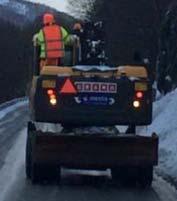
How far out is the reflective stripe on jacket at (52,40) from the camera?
1502cm

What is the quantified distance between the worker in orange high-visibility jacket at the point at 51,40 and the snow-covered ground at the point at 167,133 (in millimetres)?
2916

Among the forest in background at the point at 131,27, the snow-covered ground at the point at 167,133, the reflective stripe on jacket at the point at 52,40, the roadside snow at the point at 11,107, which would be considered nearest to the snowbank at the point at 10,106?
the roadside snow at the point at 11,107

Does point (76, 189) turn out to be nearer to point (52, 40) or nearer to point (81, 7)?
point (52, 40)

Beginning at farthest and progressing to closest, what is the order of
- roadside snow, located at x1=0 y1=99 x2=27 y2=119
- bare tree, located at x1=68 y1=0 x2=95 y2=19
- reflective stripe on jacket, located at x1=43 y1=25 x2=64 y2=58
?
bare tree, located at x1=68 y1=0 x2=95 y2=19 → roadside snow, located at x1=0 y1=99 x2=27 y2=119 → reflective stripe on jacket, located at x1=43 y1=25 x2=64 y2=58

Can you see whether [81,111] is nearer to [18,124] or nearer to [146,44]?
[18,124]

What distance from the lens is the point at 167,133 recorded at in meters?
22.7

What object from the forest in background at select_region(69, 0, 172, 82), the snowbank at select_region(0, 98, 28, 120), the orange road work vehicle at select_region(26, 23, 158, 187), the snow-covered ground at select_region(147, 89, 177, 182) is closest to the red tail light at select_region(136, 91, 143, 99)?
the orange road work vehicle at select_region(26, 23, 158, 187)

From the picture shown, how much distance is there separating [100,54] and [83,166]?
3.91 m

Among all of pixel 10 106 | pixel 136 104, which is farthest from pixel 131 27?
pixel 136 104

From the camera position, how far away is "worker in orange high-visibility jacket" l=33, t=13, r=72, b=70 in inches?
592

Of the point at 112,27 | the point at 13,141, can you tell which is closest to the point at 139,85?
the point at 13,141

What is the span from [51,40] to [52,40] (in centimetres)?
4

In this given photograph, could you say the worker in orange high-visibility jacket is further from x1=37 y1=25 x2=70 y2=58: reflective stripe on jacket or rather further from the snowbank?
the snowbank

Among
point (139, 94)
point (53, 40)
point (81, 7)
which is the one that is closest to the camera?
point (139, 94)
